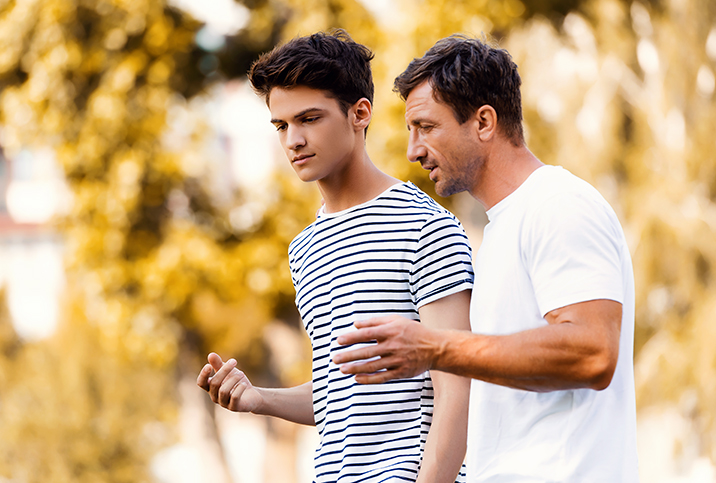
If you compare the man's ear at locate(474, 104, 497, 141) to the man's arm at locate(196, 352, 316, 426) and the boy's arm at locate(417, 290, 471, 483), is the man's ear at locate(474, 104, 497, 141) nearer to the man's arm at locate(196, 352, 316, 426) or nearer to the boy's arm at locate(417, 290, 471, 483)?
the boy's arm at locate(417, 290, 471, 483)

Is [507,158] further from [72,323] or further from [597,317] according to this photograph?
[72,323]

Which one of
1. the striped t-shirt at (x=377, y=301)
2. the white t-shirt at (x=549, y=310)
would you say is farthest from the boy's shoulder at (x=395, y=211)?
the white t-shirt at (x=549, y=310)

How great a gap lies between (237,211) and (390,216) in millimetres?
6591

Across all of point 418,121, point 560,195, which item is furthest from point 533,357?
point 418,121

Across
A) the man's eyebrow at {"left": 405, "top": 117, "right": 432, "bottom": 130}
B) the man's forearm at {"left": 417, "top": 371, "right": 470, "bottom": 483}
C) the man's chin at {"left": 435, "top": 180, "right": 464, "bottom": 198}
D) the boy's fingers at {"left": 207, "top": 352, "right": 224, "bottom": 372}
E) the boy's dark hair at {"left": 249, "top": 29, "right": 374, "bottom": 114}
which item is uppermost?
the boy's dark hair at {"left": 249, "top": 29, "right": 374, "bottom": 114}

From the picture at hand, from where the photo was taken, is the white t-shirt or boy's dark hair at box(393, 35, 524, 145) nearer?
the white t-shirt

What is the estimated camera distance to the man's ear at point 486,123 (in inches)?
55.7

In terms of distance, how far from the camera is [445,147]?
1.43m

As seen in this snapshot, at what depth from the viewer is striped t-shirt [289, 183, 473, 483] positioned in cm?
157

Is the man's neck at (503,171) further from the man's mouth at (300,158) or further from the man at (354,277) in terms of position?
the man's mouth at (300,158)

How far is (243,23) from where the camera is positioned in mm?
8328

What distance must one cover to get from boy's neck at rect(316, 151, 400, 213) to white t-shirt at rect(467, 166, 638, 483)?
1.45 ft

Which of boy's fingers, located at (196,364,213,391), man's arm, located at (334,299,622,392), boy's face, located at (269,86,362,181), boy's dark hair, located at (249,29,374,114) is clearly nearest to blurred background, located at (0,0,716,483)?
boy's dark hair, located at (249,29,374,114)

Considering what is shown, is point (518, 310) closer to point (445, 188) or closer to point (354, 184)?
point (445, 188)
